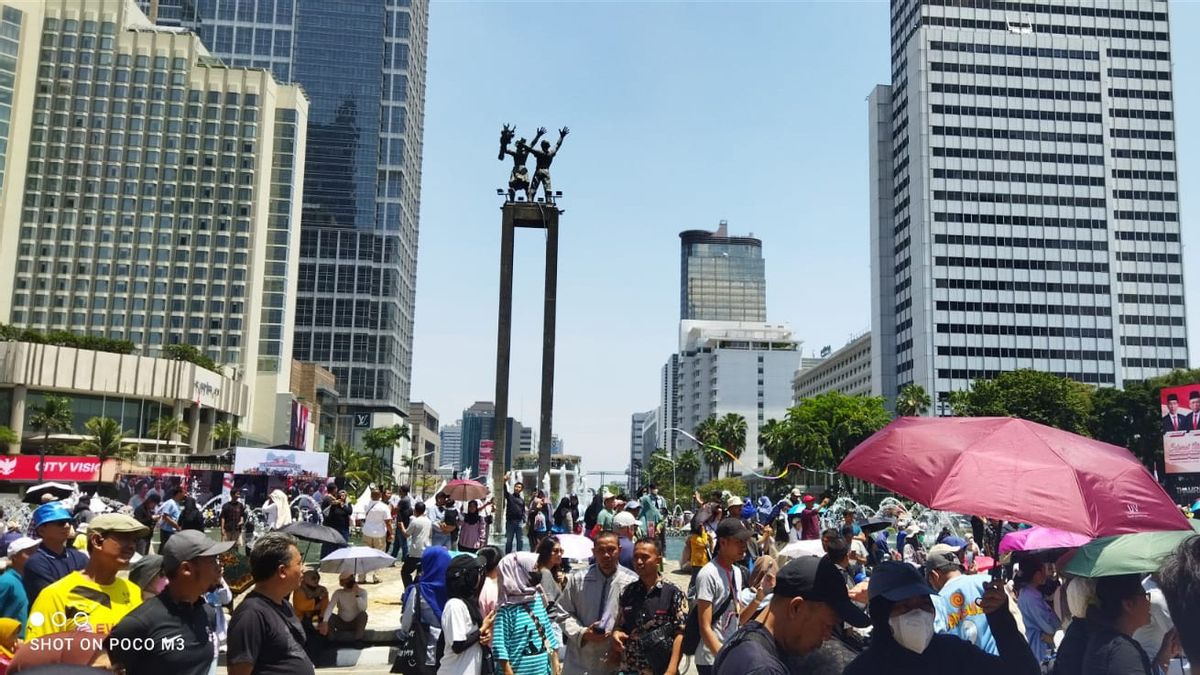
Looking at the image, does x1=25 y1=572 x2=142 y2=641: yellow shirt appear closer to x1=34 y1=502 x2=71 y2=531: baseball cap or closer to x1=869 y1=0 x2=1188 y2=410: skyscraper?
x1=34 y1=502 x2=71 y2=531: baseball cap

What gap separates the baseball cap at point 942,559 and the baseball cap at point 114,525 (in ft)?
19.0

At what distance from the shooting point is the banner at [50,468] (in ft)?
145

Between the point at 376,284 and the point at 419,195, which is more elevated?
the point at 419,195

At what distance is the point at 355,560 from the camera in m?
10.7

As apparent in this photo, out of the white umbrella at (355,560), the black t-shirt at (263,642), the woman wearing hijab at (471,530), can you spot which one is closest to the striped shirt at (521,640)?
the black t-shirt at (263,642)

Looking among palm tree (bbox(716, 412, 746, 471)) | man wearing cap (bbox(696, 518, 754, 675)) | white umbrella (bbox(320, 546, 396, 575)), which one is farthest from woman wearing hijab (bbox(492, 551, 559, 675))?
palm tree (bbox(716, 412, 746, 471))

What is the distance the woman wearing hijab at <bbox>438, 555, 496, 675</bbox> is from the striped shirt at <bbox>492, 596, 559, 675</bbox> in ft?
0.43

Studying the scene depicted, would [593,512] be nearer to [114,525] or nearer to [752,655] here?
[114,525]

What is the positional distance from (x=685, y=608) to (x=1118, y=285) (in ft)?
381

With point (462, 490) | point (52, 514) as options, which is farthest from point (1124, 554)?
point (462, 490)

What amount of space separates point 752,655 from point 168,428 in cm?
8619

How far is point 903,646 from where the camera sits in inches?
149

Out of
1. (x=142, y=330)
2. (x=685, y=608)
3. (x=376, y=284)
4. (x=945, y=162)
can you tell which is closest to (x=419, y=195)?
(x=376, y=284)

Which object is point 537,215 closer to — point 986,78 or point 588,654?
point 588,654
